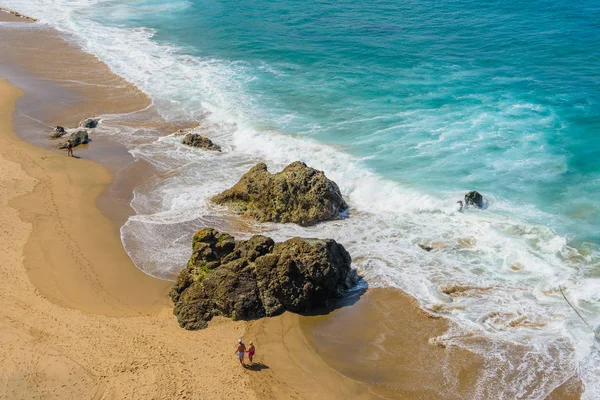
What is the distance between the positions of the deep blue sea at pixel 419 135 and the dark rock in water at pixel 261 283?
182 cm

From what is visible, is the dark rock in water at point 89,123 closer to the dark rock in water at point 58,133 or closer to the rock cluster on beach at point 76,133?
the rock cluster on beach at point 76,133

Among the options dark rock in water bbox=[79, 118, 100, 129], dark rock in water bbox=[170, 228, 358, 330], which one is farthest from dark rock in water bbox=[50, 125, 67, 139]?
dark rock in water bbox=[170, 228, 358, 330]

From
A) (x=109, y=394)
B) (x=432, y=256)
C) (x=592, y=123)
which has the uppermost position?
(x=592, y=123)

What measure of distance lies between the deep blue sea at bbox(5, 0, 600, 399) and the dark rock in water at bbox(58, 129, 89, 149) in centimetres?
230

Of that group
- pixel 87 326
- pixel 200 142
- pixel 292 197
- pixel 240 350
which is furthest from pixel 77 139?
pixel 240 350

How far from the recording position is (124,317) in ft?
51.7

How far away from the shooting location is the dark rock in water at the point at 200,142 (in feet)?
88.1

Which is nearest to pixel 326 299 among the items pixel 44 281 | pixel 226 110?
pixel 44 281

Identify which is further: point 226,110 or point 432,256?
point 226,110

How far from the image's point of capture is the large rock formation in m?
20.4

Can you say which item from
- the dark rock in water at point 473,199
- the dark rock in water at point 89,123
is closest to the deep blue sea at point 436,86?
the dark rock in water at point 473,199

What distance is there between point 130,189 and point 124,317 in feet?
28.5

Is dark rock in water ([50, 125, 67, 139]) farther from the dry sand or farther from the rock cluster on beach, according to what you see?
the dry sand

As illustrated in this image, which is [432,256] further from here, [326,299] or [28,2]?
[28,2]
